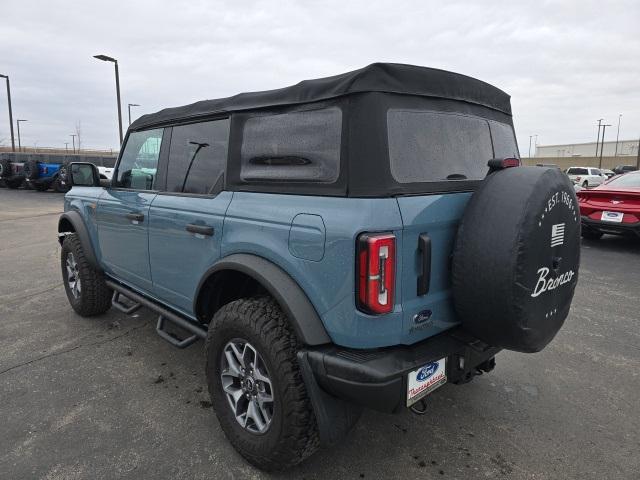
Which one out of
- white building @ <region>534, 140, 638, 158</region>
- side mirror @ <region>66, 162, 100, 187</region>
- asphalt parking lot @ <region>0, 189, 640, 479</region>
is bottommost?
asphalt parking lot @ <region>0, 189, 640, 479</region>

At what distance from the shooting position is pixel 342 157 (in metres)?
1.96

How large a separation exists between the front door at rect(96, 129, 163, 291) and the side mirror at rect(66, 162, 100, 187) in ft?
1.36

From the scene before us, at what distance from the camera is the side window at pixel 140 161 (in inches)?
129

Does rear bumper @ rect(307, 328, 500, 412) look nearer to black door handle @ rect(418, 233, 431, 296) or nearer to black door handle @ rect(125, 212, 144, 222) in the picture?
black door handle @ rect(418, 233, 431, 296)

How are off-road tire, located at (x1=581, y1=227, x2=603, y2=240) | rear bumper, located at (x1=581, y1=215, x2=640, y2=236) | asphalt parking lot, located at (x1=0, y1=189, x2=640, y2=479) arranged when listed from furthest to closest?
off-road tire, located at (x1=581, y1=227, x2=603, y2=240)
rear bumper, located at (x1=581, y1=215, x2=640, y2=236)
asphalt parking lot, located at (x1=0, y1=189, x2=640, y2=479)

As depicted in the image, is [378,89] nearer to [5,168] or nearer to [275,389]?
[275,389]

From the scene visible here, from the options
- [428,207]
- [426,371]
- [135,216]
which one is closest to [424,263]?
[428,207]

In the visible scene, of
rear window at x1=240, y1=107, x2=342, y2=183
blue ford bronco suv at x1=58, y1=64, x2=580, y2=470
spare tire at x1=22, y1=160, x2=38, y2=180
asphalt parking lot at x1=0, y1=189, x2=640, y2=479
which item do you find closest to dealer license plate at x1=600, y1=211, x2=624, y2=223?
asphalt parking lot at x1=0, y1=189, x2=640, y2=479

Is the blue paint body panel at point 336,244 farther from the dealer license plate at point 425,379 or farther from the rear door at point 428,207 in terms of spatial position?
the dealer license plate at point 425,379

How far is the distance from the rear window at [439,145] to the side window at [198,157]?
42.2 inches

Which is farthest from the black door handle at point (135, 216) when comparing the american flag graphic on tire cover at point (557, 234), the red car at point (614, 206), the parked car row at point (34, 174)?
the parked car row at point (34, 174)

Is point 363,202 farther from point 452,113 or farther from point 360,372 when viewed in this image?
point 452,113

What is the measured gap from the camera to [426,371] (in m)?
1.95

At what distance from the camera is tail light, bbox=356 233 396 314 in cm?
175
